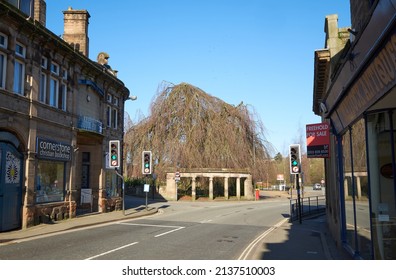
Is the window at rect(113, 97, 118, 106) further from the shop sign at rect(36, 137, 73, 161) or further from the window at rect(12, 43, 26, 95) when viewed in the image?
the window at rect(12, 43, 26, 95)

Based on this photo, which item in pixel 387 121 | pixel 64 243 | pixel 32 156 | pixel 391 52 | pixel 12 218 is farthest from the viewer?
pixel 32 156

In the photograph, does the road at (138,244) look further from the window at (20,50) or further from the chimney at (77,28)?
the chimney at (77,28)

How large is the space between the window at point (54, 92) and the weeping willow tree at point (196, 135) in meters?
22.7

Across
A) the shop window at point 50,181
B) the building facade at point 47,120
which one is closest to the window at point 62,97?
the building facade at point 47,120

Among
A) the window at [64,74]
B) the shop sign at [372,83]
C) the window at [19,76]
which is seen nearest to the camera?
the shop sign at [372,83]

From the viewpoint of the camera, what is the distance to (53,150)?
692 inches

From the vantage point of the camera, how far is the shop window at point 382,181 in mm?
6848

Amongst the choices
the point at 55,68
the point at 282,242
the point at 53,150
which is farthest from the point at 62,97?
the point at 282,242

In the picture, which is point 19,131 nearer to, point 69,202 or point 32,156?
point 32,156

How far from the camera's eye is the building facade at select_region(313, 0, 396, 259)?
18.1 ft

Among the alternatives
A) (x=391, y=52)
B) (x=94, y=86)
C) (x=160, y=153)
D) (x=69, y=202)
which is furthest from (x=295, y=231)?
(x=160, y=153)

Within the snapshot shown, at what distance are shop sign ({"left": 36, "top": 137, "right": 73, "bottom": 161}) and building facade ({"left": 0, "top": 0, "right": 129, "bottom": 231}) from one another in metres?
0.04

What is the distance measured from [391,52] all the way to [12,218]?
14.5 meters

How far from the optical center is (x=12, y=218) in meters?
14.8
